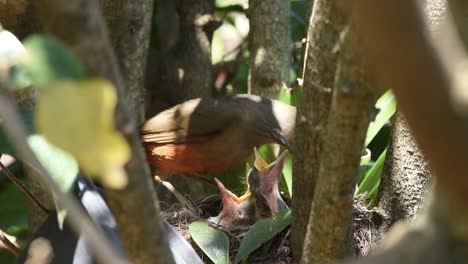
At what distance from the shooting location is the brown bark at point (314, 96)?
1.34 m

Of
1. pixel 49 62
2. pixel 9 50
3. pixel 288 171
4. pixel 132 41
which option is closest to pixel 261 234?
pixel 132 41

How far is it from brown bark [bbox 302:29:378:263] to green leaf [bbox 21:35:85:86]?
0.49 metres

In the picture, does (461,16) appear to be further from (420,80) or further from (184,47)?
(184,47)

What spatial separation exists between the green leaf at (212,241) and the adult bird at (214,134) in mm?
1220

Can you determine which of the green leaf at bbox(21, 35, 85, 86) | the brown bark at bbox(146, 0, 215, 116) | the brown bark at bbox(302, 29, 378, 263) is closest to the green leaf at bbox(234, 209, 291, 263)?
the brown bark at bbox(302, 29, 378, 263)

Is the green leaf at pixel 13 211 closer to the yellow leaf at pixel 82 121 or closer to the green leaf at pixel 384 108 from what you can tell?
the green leaf at pixel 384 108

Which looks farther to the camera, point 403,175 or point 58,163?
point 403,175

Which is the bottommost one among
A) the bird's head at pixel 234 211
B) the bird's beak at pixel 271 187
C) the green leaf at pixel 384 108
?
the bird's head at pixel 234 211

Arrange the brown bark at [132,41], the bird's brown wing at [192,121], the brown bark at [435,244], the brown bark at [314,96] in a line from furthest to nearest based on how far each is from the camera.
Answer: the bird's brown wing at [192,121] → the brown bark at [132,41] → the brown bark at [314,96] → the brown bark at [435,244]

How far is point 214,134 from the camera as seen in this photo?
380 cm

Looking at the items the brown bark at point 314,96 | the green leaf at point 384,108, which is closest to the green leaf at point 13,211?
the green leaf at point 384,108

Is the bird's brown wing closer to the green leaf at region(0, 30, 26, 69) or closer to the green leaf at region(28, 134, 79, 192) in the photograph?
the green leaf at region(0, 30, 26, 69)

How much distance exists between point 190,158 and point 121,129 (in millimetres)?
3047

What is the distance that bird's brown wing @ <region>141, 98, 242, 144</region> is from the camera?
3.46m
